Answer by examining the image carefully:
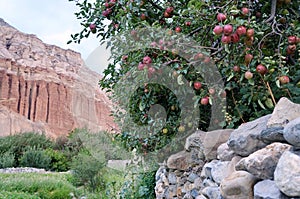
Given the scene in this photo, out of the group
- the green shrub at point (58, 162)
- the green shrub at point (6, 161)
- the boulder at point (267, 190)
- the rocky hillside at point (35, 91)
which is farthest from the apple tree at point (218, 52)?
the rocky hillside at point (35, 91)

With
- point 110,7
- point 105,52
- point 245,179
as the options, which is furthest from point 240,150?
point 105,52

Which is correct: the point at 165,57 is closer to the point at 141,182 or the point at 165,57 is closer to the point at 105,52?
the point at 105,52

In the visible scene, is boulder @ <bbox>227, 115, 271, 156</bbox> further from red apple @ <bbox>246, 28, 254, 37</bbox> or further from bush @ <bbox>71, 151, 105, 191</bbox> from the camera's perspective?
Answer: bush @ <bbox>71, 151, 105, 191</bbox>

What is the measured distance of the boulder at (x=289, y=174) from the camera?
2.38ft

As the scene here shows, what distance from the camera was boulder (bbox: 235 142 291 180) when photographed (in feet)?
2.84

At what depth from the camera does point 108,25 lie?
209 cm

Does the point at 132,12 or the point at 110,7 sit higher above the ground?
the point at 110,7

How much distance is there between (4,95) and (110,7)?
13.9 metres

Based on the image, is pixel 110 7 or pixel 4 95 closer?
pixel 110 7

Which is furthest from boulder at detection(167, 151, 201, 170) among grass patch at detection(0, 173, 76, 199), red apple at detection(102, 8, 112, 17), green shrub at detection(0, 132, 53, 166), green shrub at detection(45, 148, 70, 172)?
green shrub at detection(0, 132, 53, 166)

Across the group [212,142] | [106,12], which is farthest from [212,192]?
[106,12]

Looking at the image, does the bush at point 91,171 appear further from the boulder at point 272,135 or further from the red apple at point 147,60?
the boulder at point 272,135

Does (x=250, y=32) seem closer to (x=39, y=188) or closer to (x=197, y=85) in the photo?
(x=197, y=85)

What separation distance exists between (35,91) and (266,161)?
1574cm
